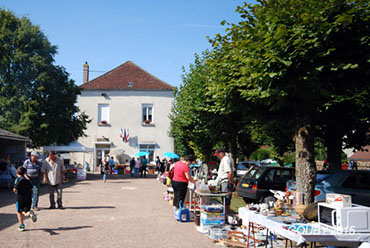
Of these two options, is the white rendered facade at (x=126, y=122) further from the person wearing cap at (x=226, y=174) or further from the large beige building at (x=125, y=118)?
the person wearing cap at (x=226, y=174)

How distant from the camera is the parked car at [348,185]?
8961mm

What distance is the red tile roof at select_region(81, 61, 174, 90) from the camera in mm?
37719

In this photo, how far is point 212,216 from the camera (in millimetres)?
8672

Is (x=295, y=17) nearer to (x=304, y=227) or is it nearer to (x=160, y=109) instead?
(x=304, y=227)

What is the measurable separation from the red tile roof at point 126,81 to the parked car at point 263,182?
26.2 metres

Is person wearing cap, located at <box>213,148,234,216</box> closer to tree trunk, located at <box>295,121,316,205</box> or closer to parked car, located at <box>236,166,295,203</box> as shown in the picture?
tree trunk, located at <box>295,121,316,205</box>

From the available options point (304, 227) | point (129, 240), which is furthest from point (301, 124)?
point (129, 240)

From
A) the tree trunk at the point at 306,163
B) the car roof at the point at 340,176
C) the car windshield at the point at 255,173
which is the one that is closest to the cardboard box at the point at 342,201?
the tree trunk at the point at 306,163

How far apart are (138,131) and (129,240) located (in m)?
30.3

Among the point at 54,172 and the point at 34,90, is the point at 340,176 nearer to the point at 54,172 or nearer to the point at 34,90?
the point at 54,172

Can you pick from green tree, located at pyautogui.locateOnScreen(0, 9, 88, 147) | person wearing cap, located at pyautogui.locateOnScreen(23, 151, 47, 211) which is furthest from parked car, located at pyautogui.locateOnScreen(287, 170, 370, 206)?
green tree, located at pyautogui.locateOnScreen(0, 9, 88, 147)

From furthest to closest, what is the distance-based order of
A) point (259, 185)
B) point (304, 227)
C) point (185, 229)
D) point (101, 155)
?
point (101, 155)
point (259, 185)
point (185, 229)
point (304, 227)

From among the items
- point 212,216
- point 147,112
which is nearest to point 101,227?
point 212,216

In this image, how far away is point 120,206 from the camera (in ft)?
Result: 40.3
